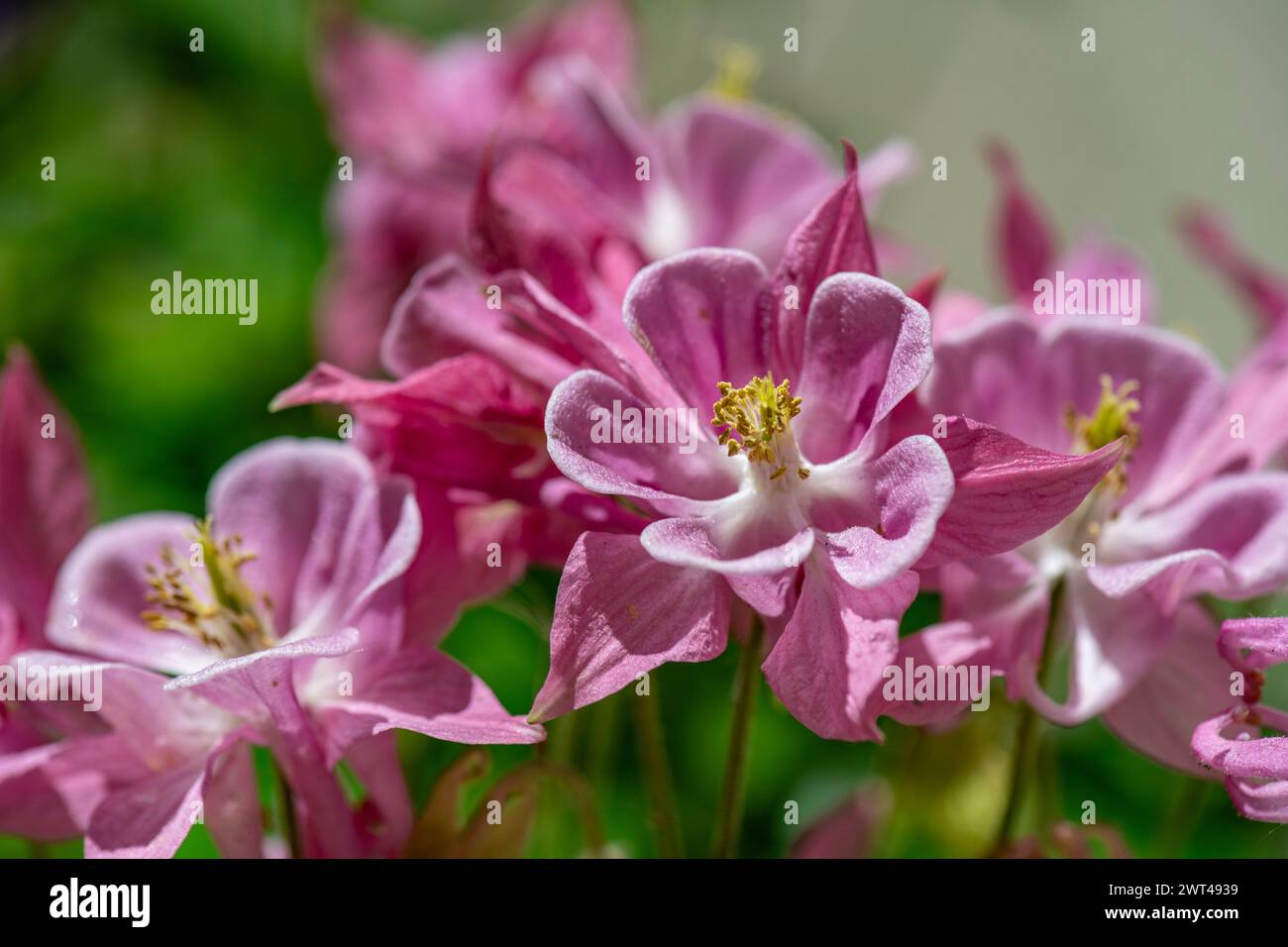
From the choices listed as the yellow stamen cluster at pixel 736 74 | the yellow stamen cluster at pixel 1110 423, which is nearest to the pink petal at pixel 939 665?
the yellow stamen cluster at pixel 1110 423

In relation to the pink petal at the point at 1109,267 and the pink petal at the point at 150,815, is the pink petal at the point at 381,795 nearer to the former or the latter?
the pink petal at the point at 150,815

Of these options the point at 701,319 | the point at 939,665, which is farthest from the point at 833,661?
the point at 701,319

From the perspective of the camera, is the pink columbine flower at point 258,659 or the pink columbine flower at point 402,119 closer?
the pink columbine flower at point 258,659

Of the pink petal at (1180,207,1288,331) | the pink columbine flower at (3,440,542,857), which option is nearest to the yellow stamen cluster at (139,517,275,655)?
the pink columbine flower at (3,440,542,857)

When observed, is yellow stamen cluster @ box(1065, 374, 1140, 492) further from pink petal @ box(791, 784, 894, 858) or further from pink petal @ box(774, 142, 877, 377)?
pink petal @ box(791, 784, 894, 858)
